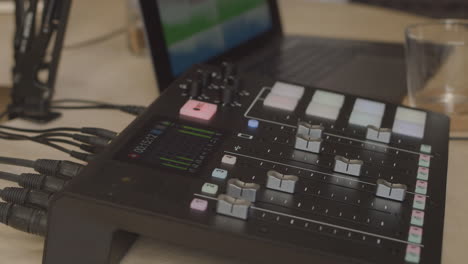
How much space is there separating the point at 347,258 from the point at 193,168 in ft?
0.54

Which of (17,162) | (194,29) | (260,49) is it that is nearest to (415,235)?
(17,162)

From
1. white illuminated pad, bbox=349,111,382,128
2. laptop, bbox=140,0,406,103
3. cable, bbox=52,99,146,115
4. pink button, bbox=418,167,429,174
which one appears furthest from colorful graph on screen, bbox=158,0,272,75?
pink button, bbox=418,167,429,174

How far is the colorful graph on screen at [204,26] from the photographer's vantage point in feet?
3.11

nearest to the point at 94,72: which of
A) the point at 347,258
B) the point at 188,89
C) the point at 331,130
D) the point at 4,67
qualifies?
the point at 4,67

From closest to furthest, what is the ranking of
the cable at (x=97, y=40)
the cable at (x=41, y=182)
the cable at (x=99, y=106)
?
the cable at (x=41, y=182)
the cable at (x=99, y=106)
the cable at (x=97, y=40)

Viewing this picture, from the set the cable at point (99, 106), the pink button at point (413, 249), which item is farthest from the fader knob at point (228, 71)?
the pink button at point (413, 249)

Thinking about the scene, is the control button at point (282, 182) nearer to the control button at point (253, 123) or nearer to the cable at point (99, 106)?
the control button at point (253, 123)

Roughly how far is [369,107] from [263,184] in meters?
0.23

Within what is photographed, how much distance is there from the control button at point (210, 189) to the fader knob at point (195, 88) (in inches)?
7.3

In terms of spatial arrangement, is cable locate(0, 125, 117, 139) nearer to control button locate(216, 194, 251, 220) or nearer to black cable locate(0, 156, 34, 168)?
black cable locate(0, 156, 34, 168)

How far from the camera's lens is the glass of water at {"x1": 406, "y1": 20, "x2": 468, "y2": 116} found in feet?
3.05

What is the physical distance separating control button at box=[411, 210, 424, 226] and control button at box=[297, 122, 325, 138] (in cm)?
13

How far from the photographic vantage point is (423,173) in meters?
0.65

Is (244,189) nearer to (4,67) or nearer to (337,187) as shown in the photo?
(337,187)
